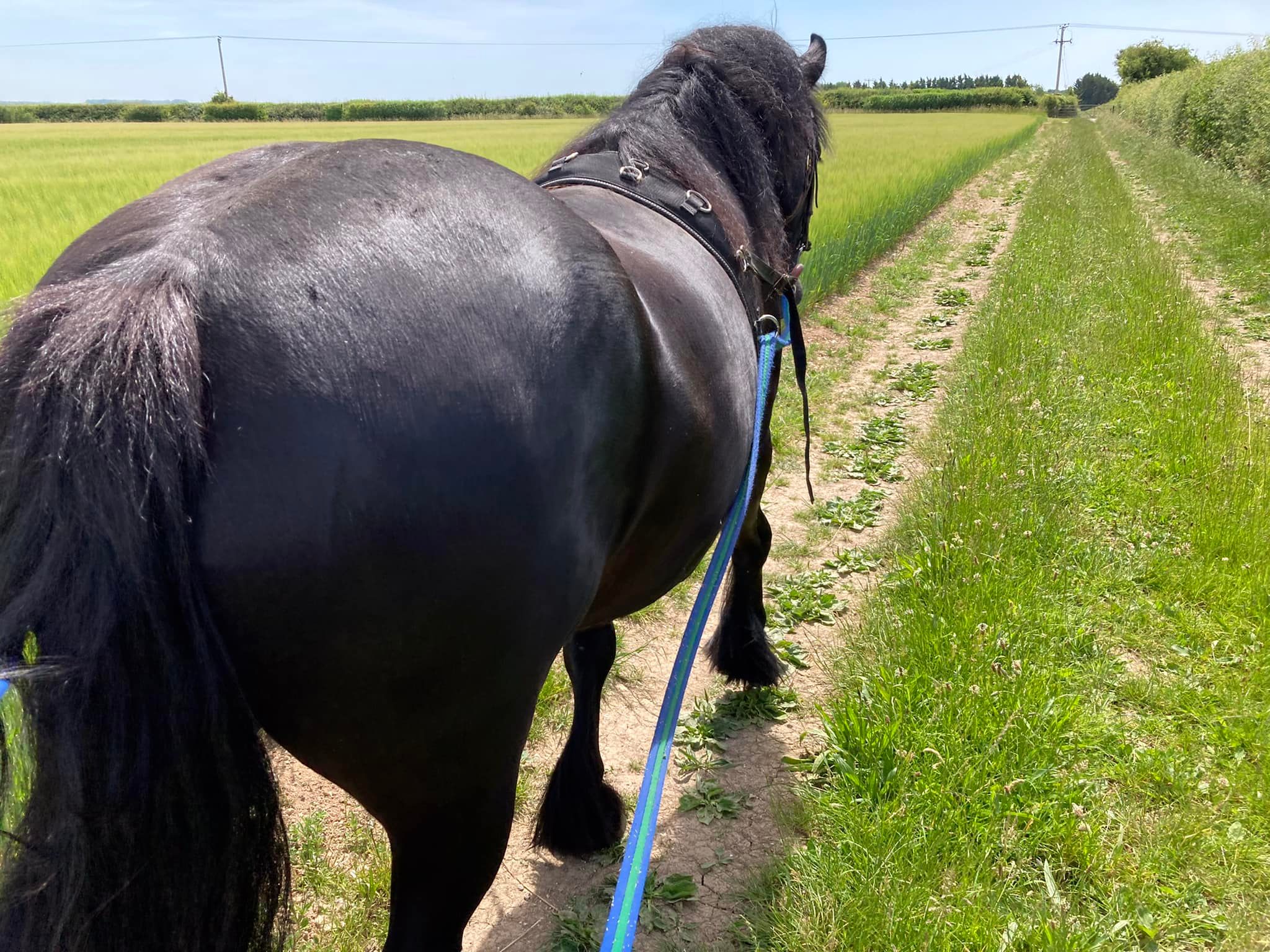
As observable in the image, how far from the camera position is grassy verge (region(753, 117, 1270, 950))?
6.32 feet

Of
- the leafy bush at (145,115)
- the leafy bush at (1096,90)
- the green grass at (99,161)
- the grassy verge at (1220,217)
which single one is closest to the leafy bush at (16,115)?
the leafy bush at (145,115)

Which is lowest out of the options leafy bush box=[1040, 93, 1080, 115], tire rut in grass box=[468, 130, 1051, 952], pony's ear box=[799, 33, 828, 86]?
tire rut in grass box=[468, 130, 1051, 952]

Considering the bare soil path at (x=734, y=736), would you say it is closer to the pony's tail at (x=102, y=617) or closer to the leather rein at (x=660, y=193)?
the pony's tail at (x=102, y=617)

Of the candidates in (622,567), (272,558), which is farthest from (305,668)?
(622,567)

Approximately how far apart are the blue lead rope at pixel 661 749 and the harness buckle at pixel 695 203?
16.3 inches

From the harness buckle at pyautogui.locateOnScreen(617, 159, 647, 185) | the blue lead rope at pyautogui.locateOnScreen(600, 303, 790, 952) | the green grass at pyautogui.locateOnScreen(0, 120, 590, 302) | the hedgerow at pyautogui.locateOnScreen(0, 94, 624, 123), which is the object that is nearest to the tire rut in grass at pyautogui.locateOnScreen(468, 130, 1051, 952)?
the blue lead rope at pyautogui.locateOnScreen(600, 303, 790, 952)

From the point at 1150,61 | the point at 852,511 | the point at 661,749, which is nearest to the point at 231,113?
the point at 852,511

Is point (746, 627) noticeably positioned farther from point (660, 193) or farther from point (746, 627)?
point (660, 193)

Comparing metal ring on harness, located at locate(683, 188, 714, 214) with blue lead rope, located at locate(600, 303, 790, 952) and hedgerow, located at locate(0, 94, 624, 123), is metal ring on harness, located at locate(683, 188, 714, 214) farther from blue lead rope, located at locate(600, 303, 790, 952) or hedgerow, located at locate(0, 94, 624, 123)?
Result: hedgerow, located at locate(0, 94, 624, 123)

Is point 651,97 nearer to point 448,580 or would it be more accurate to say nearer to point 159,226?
point 159,226

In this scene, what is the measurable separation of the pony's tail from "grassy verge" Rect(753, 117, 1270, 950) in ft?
5.15

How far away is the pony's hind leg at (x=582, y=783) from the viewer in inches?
91.0

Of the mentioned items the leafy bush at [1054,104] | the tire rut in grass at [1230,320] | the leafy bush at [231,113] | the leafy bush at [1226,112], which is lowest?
the tire rut in grass at [1230,320]

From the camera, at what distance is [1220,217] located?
39.4 ft
